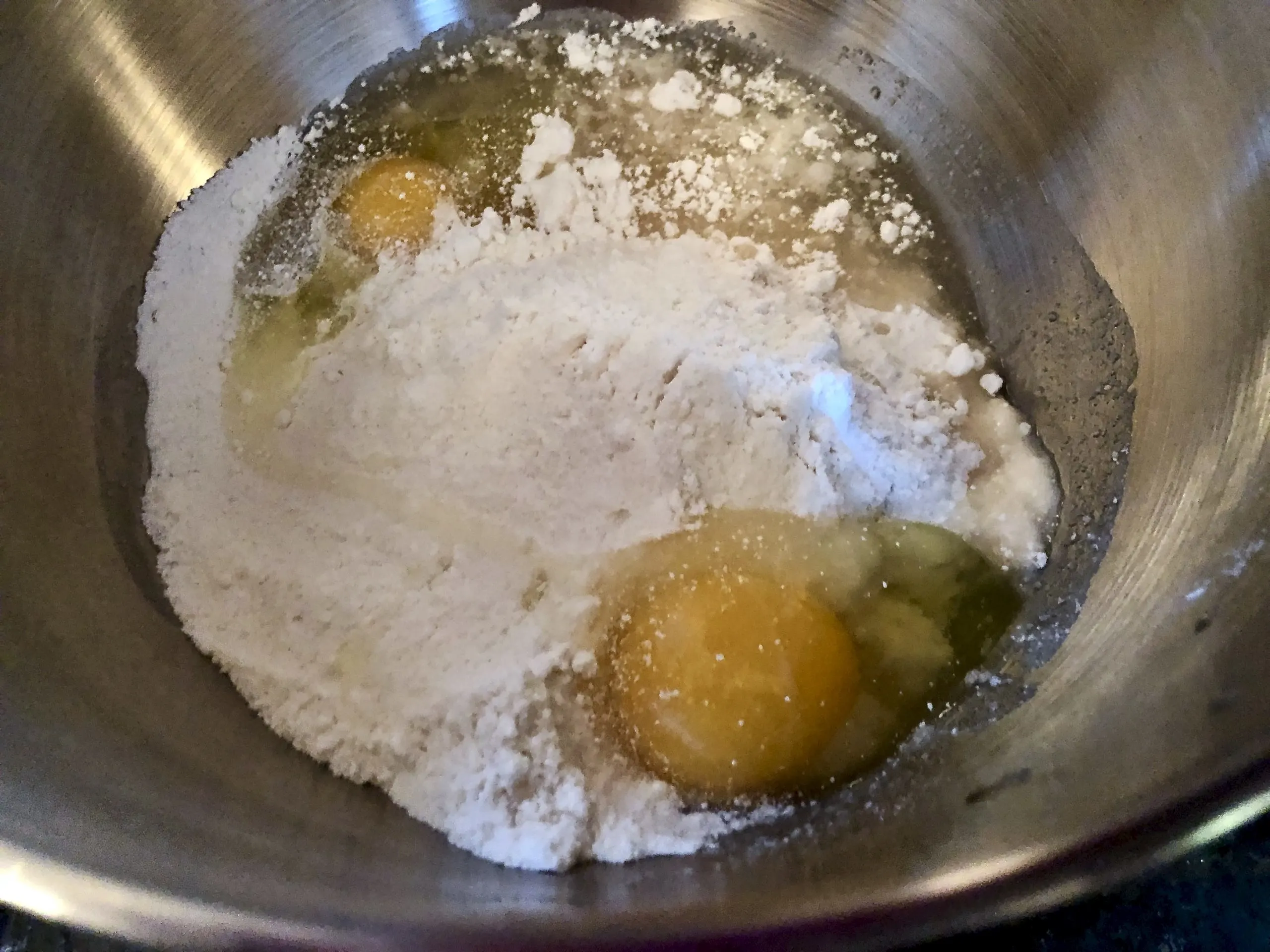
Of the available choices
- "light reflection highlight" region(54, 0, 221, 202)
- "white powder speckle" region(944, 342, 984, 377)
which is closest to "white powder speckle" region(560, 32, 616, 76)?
"light reflection highlight" region(54, 0, 221, 202)

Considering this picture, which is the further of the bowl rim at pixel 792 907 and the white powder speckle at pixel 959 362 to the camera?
the white powder speckle at pixel 959 362

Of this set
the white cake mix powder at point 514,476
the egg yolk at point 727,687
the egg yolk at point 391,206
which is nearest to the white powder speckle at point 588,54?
the egg yolk at point 391,206

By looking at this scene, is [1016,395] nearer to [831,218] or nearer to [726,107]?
[831,218]

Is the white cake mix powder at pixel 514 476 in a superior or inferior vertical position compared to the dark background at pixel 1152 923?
superior

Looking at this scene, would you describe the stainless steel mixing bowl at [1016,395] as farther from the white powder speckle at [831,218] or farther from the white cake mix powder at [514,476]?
the white powder speckle at [831,218]

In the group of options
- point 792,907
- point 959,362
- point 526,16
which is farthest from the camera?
point 526,16

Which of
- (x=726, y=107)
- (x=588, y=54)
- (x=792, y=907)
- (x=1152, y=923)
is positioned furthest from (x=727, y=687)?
(x=588, y=54)

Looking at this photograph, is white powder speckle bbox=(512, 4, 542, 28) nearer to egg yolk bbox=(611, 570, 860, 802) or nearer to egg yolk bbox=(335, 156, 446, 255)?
egg yolk bbox=(335, 156, 446, 255)

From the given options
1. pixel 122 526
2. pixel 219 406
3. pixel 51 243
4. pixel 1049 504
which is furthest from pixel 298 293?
pixel 1049 504
